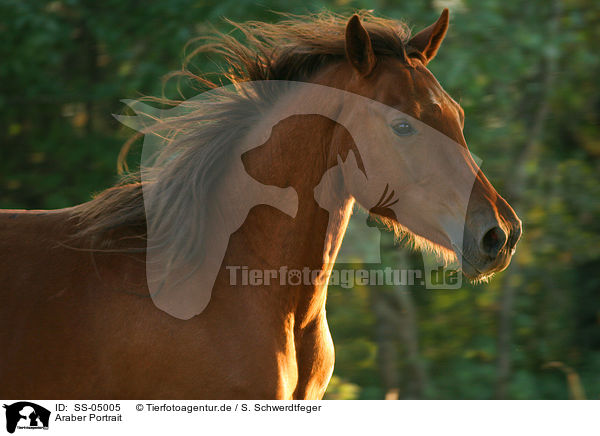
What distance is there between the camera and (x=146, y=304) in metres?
2.02

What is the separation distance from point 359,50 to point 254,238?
0.73m

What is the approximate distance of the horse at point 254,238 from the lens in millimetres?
1970

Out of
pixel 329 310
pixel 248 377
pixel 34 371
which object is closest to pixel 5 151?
pixel 329 310

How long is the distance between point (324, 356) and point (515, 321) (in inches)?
152

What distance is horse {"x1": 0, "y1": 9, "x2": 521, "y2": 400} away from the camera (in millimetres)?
1970

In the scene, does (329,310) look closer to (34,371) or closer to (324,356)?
(324,356)

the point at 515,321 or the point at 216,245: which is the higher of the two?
the point at 216,245

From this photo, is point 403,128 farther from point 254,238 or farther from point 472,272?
point 254,238

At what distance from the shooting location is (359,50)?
211 cm

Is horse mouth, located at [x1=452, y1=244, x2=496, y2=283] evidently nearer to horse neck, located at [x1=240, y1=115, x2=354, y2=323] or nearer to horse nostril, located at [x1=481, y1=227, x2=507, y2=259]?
horse nostril, located at [x1=481, y1=227, x2=507, y2=259]

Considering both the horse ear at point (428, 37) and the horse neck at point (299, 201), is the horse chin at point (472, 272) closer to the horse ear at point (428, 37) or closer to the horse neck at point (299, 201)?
the horse neck at point (299, 201)
